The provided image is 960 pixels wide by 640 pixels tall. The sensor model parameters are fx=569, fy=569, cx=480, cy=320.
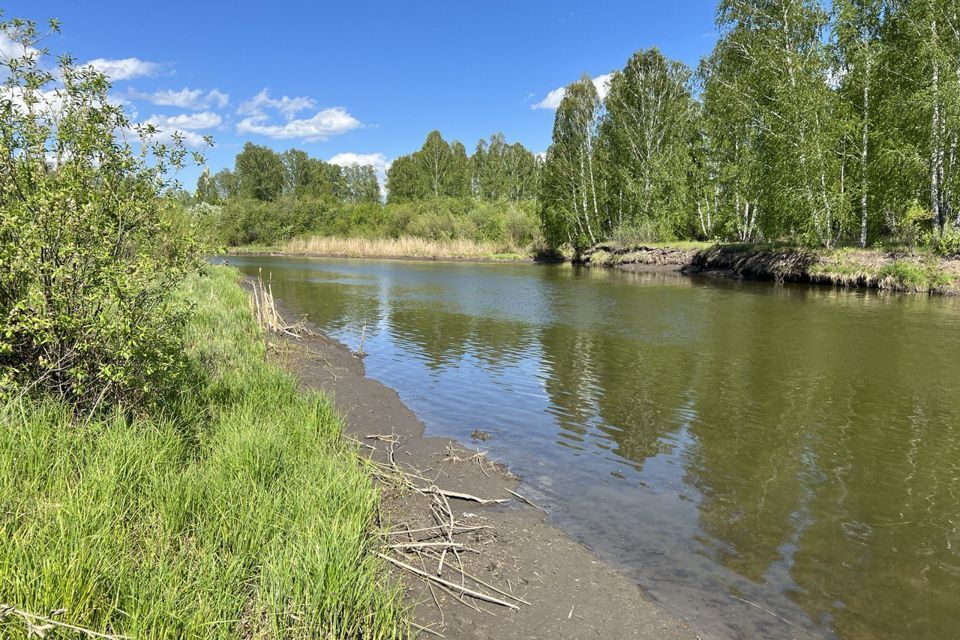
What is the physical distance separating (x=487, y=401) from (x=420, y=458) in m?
3.73

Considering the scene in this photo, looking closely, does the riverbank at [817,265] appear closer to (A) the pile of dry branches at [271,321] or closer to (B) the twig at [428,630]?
(A) the pile of dry branches at [271,321]

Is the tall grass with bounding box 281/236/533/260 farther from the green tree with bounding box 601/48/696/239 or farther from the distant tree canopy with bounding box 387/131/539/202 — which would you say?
the distant tree canopy with bounding box 387/131/539/202

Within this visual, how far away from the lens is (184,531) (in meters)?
3.95

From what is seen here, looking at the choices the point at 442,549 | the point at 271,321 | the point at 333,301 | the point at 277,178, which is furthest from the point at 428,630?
the point at 277,178

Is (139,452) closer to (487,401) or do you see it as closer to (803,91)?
(487,401)

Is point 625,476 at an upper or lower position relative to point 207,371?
lower

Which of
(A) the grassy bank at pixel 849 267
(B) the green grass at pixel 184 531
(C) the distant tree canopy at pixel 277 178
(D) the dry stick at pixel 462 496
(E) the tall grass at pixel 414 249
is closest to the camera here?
(B) the green grass at pixel 184 531

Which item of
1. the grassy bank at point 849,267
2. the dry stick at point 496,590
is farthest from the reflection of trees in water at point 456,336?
the grassy bank at point 849,267

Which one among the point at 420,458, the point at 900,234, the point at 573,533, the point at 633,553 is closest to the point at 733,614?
the point at 633,553

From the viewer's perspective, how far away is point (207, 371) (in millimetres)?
8477

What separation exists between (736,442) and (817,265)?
93.1 feet

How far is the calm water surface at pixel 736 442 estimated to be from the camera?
4.98 meters

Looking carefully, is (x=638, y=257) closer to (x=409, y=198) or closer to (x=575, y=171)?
(x=575, y=171)

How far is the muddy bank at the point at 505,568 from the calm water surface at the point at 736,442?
1.16 ft
